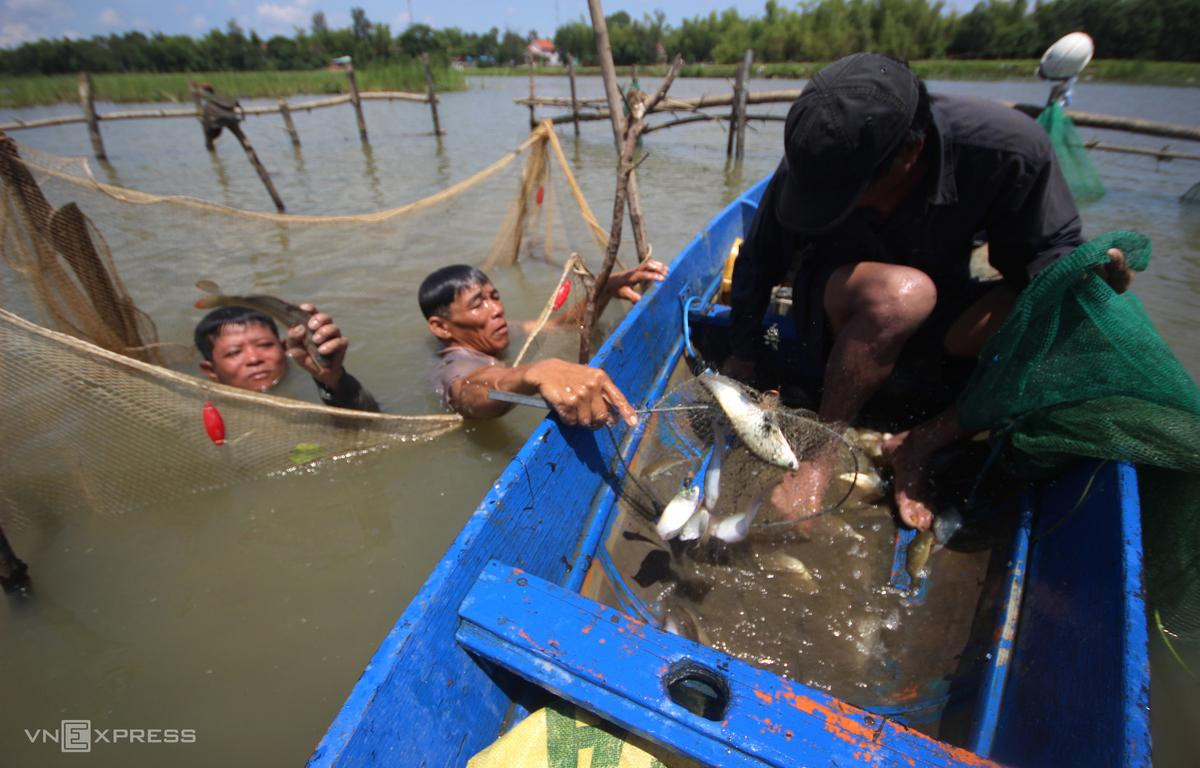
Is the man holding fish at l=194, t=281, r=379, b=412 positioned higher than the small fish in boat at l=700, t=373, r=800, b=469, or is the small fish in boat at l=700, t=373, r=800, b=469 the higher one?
the small fish in boat at l=700, t=373, r=800, b=469

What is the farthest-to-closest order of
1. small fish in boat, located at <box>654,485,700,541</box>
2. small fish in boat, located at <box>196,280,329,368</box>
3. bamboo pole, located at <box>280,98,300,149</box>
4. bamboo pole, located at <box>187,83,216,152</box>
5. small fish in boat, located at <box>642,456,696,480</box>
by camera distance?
bamboo pole, located at <box>280,98,300,149</box> → bamboo pole, located at <box>187,83,216,152</box> → small fish in boat, located at <box>196,280,329,368</box> → small fish in boat, located at <box>642,456,696,480</box> → small fish in boat, located at <box>654,485,700,541</box>

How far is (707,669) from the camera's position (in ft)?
4.46

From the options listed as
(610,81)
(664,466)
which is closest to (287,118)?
(610,81)

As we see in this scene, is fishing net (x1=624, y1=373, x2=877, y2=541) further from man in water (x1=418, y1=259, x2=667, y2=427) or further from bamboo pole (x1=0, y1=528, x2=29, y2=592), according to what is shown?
bamboo pole (x1=0, y1=528, x2=29, y2=592)

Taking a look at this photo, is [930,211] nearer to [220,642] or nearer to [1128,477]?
[1128,477]

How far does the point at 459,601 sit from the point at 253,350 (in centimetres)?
328

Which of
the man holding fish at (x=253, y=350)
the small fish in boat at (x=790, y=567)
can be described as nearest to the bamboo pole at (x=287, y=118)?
the man holding fish at (x=253, y=350)

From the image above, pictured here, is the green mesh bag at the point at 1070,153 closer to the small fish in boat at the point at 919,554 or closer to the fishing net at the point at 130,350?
the fishing net at the point at 130,350

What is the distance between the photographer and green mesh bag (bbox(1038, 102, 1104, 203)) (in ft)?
21.5

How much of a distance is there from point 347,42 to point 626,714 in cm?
8372

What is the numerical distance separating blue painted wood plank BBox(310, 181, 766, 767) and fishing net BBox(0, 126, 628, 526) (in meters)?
1.29

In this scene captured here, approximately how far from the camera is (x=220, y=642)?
2354 mm

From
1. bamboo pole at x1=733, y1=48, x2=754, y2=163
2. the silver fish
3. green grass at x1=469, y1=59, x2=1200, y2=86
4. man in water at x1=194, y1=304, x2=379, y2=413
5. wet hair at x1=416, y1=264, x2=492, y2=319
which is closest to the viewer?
the silver fish

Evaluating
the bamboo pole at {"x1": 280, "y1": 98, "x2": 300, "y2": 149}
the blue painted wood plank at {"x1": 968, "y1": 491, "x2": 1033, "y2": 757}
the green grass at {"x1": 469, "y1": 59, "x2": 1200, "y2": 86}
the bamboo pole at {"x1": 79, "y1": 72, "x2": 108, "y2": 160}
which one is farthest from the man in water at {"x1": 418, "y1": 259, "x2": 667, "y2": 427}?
the green grass at {"x1": 469, "y1": 59, "x2": 1200, "y2": 86}
